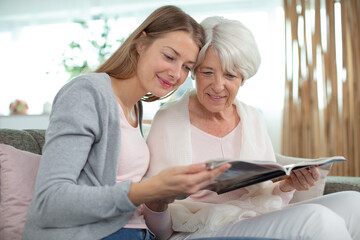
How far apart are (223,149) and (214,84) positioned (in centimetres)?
27

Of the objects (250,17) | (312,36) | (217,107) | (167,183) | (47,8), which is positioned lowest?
(167,183)

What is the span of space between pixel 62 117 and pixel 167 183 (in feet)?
1.15

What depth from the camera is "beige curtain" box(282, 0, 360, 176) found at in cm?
404

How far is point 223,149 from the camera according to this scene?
5.33ft

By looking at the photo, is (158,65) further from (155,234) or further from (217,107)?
(155,234)

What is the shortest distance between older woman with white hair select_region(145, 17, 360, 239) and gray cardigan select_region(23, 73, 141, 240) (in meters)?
0.24

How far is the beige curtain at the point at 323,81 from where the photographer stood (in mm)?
4043

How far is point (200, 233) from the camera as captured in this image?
1.31 meters

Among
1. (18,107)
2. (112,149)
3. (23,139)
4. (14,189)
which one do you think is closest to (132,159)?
(112,149)

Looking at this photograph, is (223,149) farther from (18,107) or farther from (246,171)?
(18,107)

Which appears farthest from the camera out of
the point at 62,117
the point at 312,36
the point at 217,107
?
the point at 312,36

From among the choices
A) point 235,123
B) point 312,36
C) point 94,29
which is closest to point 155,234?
point 235,123

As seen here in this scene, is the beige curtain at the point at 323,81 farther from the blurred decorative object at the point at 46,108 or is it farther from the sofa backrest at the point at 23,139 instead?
the sofa backrest at the point at 23,139

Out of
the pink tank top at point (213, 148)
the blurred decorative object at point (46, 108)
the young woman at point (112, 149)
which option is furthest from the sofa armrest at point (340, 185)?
the blurred decorative object at point (46, 108)
